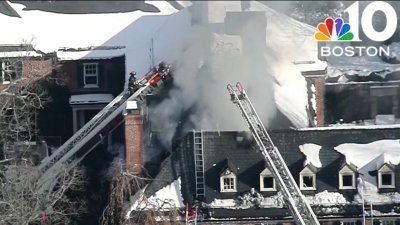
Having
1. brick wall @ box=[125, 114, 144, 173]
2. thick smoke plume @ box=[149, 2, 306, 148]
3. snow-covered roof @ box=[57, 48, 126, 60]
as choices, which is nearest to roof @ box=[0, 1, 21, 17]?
snow-covered roof @ box=[57, 48, 126, 60]

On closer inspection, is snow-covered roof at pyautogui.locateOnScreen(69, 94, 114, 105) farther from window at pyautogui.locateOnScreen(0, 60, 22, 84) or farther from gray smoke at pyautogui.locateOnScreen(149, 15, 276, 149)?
gray smoke at pyautogui.locateOnScreen(149, 15, 276, 149)

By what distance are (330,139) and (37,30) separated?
13.4m

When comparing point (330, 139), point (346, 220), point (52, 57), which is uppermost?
point (52, 57)

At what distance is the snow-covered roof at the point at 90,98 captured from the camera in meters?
37.4

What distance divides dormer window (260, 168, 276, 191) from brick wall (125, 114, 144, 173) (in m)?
3.57

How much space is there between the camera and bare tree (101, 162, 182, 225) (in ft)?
95.1

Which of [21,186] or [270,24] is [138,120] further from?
[270,24]

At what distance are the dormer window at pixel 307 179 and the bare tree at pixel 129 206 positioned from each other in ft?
12.1

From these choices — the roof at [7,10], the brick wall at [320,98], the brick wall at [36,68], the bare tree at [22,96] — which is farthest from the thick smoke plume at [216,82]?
the roof at [7,10]

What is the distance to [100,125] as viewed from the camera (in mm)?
34281

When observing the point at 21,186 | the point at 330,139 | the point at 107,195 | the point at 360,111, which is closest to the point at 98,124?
the point at 107,195

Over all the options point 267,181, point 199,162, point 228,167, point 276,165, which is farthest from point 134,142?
point 276,165

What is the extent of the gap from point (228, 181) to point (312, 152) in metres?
2.71

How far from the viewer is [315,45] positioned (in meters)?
39.0
